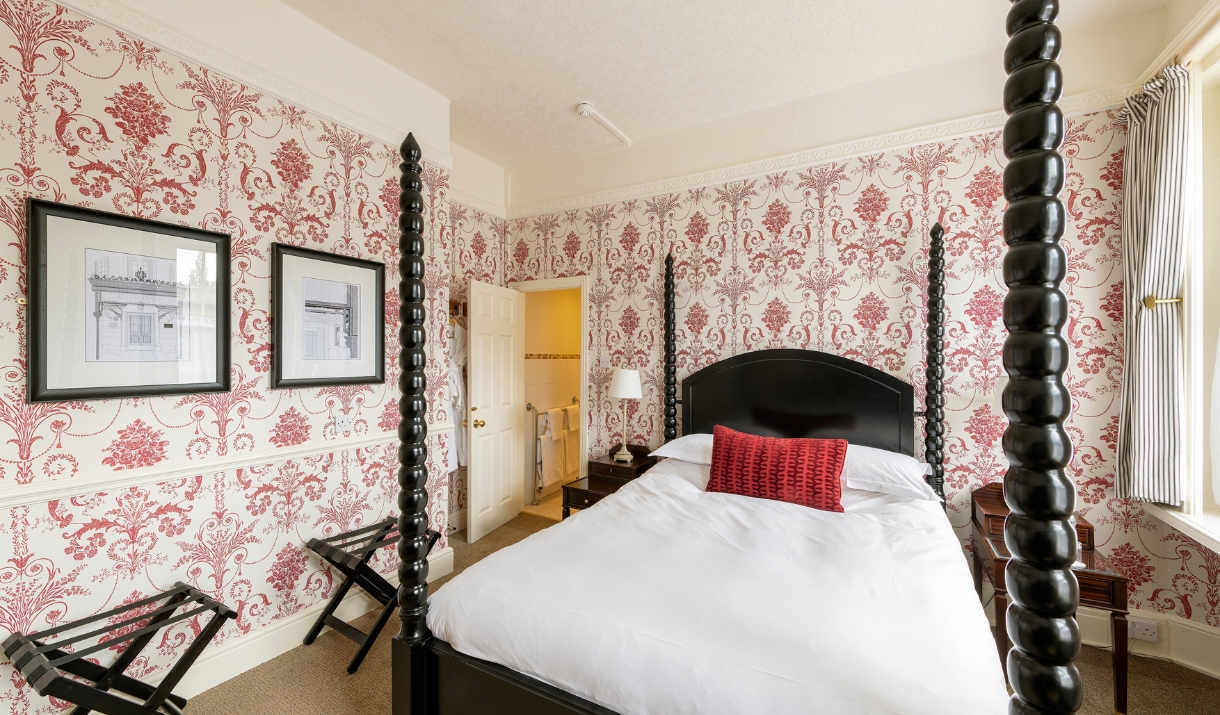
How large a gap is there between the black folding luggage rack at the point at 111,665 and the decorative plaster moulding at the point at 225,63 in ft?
7.04

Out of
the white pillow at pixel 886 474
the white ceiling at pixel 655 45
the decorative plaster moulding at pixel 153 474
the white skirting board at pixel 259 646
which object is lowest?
the white skirting board at pixel 259 646

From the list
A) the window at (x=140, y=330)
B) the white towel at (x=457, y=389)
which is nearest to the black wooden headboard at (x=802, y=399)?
the white towel at (x=457, y=389)

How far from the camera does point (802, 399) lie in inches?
116

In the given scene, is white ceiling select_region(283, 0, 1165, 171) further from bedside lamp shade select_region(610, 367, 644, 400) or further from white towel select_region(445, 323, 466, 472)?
bedside lamp shade select_region(610, 367, 644, 400)

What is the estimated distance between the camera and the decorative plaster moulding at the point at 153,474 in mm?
1655

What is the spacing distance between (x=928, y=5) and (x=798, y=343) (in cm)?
177

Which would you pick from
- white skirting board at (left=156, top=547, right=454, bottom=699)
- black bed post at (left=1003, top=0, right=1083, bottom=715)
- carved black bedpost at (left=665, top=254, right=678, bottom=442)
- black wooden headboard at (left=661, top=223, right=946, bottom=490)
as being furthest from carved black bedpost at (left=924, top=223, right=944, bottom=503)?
white skirting board at (left=156, top=547, right=454, bottom=699)

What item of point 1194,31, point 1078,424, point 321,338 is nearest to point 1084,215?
point 1194,31

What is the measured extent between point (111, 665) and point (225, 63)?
2.43 m

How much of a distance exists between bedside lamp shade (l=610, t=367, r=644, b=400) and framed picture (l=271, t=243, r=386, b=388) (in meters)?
1.42

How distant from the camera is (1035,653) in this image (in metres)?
0.81

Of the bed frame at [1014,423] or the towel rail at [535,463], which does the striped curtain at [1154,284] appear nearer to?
the bed frame at [1014,423]

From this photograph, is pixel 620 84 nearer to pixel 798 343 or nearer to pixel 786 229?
pixel 786 229

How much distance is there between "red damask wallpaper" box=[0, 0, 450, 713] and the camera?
166 centimetres
